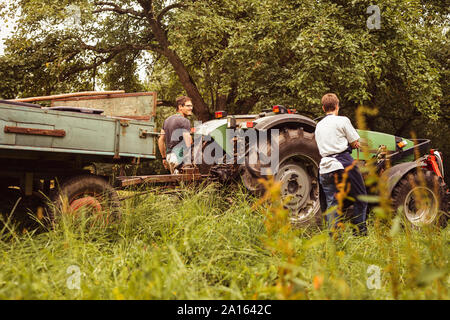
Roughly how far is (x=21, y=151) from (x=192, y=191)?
1719mm

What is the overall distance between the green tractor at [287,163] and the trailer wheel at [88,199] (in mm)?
1229

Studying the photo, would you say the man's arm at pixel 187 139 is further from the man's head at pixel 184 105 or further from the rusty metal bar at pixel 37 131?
the rusty metal bar at pixel 37 131

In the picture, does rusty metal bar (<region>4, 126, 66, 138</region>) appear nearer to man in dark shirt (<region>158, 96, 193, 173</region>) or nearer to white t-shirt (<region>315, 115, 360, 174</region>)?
man in dark shirt (<region>158, 96, 193, 173</region>)

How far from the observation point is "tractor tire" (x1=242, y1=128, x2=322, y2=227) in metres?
4.45

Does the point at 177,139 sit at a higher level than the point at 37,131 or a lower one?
higher

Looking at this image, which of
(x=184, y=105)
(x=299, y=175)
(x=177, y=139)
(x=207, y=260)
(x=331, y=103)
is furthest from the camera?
(x=184, y=105)

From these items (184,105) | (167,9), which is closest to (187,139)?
(184,105)

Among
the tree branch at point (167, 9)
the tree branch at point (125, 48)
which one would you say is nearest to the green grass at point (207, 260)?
the tree branch at point (167, 9)

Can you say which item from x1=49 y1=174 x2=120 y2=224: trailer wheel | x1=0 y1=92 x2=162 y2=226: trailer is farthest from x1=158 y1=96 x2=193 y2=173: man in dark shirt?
x1=49 y1=174 x2=120 y2=224: trailer wheel

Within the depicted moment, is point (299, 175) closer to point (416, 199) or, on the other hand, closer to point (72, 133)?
point (416, 199)

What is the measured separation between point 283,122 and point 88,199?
231 centimetres

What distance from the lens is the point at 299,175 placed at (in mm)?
4668

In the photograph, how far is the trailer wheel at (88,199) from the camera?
354cm

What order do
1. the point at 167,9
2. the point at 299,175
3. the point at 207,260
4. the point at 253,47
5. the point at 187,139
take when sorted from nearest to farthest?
the point at 207,260 < the point at 299,175 < the point at 187,139 < the point at 253,47 < the point at 167,9
